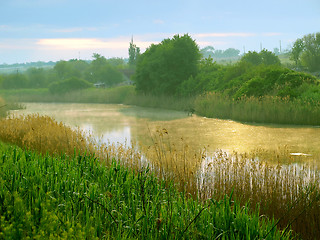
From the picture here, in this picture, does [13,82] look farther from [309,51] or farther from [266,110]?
[266,110]

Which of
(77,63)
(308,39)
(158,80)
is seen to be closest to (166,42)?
(158,80)

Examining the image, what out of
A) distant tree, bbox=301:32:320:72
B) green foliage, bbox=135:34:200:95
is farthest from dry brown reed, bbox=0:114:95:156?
distant tree, bbox=301:32:320:72

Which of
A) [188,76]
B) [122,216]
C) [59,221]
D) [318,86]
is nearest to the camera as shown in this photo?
[59,221]

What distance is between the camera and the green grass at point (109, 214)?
367 centimetres

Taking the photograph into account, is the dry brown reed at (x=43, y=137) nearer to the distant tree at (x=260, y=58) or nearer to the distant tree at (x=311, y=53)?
the distant tree at (x=260, y=58)

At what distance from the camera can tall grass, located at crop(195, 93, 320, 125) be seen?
1592 centimetres

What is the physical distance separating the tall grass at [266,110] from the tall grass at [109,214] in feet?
38.5

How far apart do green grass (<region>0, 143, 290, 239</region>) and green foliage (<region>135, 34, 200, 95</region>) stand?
22.9m

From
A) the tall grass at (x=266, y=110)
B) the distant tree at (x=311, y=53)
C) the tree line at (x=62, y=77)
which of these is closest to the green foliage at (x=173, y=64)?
the tall grass at (x=266, y=110)

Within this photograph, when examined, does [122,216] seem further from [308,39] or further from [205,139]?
[308,39]

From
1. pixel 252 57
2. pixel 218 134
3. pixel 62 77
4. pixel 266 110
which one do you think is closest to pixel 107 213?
pixel 218 134

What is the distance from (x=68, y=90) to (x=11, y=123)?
32.2 m

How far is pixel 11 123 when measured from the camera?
38.7 ft

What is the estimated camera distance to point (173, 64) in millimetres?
28984
